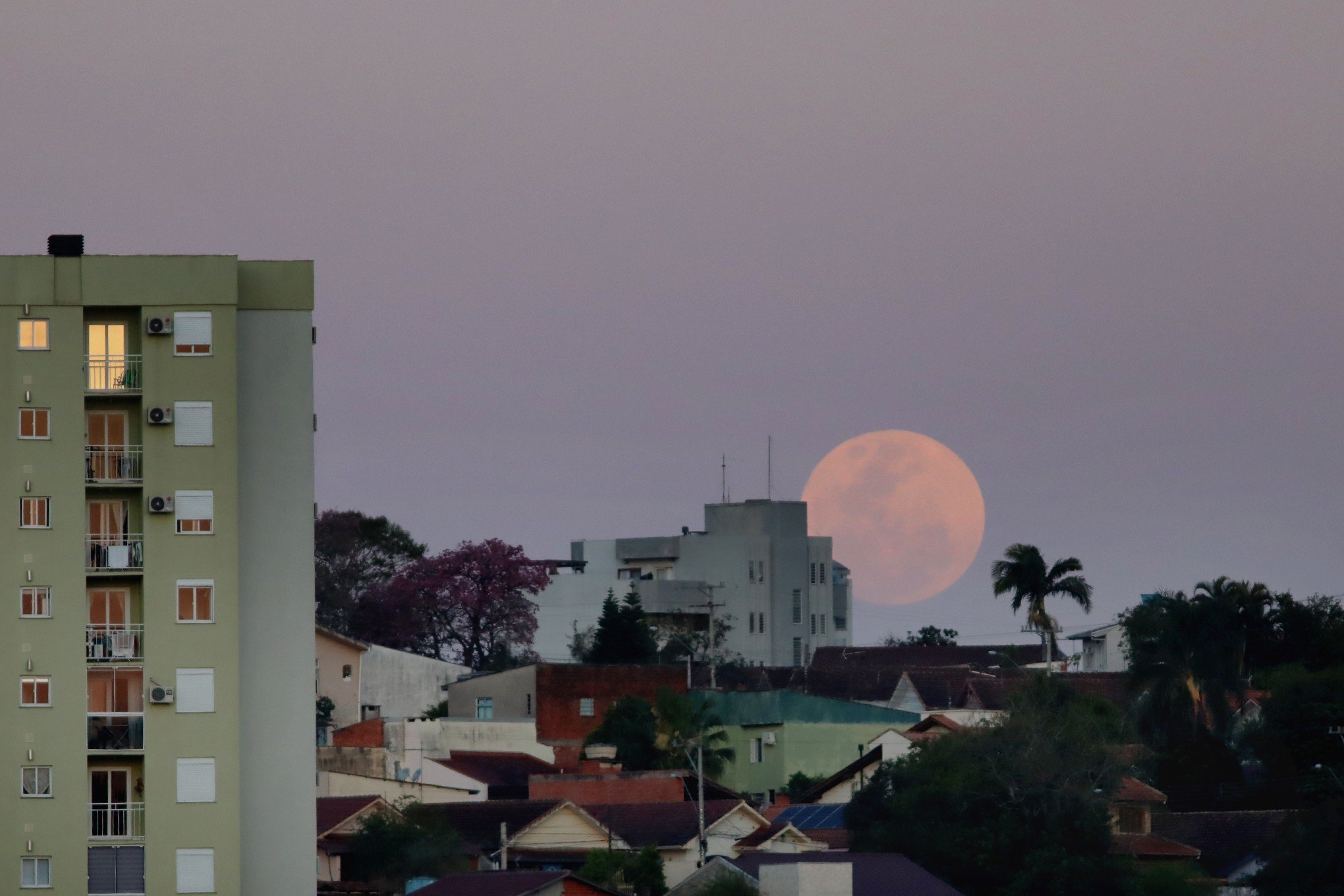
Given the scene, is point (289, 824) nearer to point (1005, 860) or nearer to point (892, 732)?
point (1005, 860)

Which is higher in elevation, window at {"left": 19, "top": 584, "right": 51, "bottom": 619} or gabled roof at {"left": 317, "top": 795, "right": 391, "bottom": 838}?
window at {"left": 19, "top": 584, "right": 51, "bottom": 619}

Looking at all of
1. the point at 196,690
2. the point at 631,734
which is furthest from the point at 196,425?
the point at 631,734

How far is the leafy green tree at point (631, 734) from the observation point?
71625 mm

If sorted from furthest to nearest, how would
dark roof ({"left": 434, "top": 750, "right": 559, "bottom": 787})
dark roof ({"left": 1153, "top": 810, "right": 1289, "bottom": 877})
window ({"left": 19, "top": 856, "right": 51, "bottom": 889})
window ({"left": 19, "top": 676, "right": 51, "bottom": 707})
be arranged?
1. dark roof ({"left": 434, "top": 750, "right": 559, "bottom": 787})
2. dark roof ({"left": 1153, "top": 810, "right": 1289, "bottom": 877})
3. window ({"left": 19, "top": 676, "right": 51, "bottom": 707})
4. window ({"left": 19, "top": 856, "right": 51, "bottom": 889})

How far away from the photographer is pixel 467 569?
95.4m

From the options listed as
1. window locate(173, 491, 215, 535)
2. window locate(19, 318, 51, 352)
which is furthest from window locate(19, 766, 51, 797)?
window locate(19, 318, 51, 352)

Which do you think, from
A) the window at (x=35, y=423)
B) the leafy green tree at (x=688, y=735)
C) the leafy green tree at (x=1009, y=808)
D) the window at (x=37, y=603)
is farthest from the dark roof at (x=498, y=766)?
the window at (x=35, y=423)

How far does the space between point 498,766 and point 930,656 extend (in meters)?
34.9

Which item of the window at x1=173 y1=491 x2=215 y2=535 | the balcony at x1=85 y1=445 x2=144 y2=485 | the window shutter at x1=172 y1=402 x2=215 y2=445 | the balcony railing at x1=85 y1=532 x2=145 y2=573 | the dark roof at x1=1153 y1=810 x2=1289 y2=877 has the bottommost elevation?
the dark roof at x1=1153 y1=810 x2=1289 y2=877

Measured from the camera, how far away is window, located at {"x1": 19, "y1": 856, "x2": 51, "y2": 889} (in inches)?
1294

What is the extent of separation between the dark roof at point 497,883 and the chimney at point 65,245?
14.6m

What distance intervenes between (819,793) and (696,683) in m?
19.0

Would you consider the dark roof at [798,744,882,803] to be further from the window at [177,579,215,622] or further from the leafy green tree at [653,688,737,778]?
the window at [177,579,215,622]

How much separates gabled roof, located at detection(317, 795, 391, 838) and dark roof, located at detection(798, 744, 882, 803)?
51.3ft
